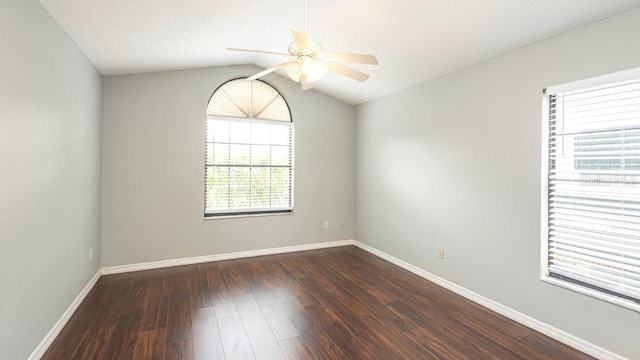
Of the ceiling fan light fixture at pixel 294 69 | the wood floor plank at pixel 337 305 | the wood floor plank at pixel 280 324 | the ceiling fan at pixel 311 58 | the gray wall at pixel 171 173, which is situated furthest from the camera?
the gray wall at pixel 171 173

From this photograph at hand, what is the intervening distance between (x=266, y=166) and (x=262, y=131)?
555mm

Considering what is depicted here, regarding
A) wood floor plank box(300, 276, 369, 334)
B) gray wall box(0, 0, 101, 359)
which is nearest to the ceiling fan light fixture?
gray wall box(0, 0, 101, 359)

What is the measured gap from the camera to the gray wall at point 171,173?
3.69m

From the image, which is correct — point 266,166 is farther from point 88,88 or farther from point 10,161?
point 10,161

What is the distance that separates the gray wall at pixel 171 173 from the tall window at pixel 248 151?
0.14 m

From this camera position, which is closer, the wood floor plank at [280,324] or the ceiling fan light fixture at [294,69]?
the ceiling fan light fixture at [294,69]

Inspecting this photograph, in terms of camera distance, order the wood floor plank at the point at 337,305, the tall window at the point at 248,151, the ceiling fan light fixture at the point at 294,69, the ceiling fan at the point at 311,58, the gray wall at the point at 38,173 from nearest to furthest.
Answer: the gray wall at the point at 38,173 < the ceiling fan at the point at 311,58 < the ceiling fan light fixture at the point at 294,69 < the wood floor plank at the point at 337,305 < the tall window at the point at 248,151

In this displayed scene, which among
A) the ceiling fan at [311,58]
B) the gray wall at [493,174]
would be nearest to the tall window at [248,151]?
the gray wall at [493,174]

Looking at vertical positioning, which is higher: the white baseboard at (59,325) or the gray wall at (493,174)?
the gray wall at (493,174)

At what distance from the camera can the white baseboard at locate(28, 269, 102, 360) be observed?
202 cm

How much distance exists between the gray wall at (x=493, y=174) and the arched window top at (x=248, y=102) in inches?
68.5

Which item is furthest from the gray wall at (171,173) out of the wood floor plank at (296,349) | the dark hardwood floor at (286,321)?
the wood floor plank at (296,349)

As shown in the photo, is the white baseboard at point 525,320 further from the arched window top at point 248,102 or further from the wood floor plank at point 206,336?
the arched window top at point 248,102

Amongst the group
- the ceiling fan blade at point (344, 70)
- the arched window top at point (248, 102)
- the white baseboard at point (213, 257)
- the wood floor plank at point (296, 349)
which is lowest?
the wood floor plank at point (296, 349)
